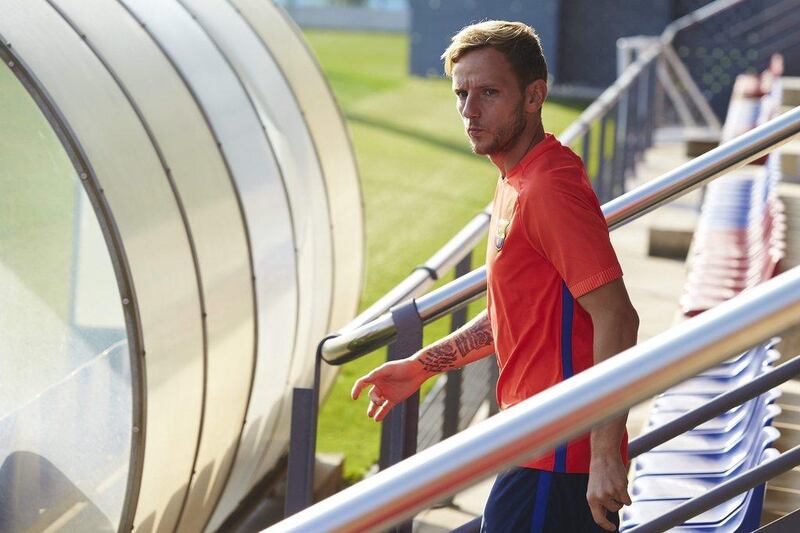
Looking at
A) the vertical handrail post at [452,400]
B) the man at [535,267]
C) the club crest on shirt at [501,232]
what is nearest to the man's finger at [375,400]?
the man at [535,267]

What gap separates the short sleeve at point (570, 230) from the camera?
2.34 metres

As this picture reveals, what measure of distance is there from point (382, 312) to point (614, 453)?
1.31 m

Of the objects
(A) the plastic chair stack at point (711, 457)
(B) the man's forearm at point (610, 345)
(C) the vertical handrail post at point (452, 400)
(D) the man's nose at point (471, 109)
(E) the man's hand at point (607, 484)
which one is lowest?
(C) the vertical handrail post at point (452, 400)

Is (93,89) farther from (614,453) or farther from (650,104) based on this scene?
(650,104)

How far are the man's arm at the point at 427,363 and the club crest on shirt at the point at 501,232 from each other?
16.6 inches

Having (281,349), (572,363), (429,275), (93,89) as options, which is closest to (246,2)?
(281,349)

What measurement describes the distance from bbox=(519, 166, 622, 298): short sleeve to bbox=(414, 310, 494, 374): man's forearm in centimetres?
53

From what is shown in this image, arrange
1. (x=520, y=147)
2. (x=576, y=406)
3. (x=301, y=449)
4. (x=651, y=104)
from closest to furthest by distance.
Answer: (x=576, y=406) < (x=520, y=147) < (x=301, y=449) < (x=651, y=104)

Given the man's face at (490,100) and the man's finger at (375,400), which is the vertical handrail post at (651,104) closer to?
the man's finger at (375,400)

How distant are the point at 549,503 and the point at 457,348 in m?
0.54

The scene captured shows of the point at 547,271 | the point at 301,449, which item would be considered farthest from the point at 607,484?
the point at 301,449

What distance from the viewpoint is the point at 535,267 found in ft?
8.12

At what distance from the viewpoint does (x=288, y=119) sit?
6281 millimetres

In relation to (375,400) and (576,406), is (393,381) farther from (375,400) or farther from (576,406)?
(576,406)
